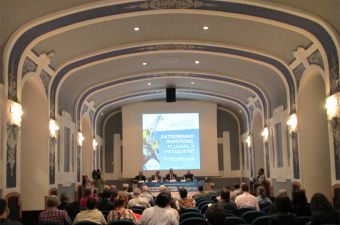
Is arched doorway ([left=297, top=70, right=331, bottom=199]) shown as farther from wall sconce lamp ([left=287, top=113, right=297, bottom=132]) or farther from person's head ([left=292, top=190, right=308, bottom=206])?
person's head ([left=292, top=190, right=308, bottom=206])

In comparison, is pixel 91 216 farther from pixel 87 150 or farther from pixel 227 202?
pixel 87 150

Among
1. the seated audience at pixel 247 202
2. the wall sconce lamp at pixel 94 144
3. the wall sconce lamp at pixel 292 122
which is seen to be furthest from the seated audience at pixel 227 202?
the wall sconce lamp at pixel 94 144

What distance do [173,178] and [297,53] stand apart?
10.7 metres

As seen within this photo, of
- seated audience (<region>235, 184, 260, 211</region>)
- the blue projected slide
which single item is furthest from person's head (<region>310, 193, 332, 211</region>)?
the blue projected slide

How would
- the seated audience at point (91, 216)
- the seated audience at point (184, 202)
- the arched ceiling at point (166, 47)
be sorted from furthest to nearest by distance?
the arched ceiling at point (166, 47), the seated audience at point (184, 202), the seated audience at point (91, 216)

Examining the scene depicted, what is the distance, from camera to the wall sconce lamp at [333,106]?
35.3 feet

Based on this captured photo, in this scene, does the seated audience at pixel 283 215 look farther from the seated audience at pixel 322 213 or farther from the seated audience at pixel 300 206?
the seated audience at pixel 300 206

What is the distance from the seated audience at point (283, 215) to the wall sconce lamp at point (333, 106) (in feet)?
19.9

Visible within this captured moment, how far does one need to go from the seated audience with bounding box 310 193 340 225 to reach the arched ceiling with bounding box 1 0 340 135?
5.73m

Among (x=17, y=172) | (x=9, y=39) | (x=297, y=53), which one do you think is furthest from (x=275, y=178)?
(x=9, y=39)

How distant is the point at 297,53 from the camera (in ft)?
43.3

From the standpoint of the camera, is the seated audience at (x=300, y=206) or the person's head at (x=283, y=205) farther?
the seated audience at (x=300, y=206)

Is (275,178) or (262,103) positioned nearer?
(275,178)

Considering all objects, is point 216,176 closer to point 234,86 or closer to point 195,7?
point 234,86
